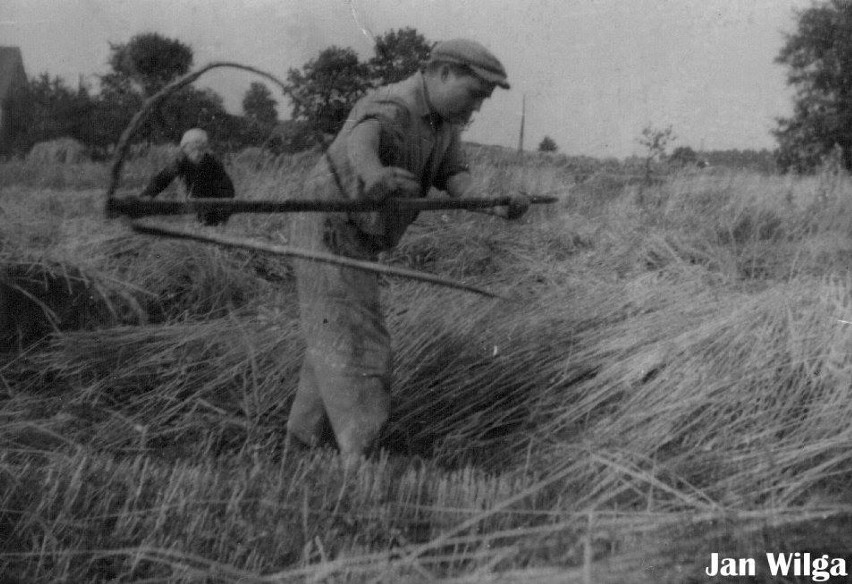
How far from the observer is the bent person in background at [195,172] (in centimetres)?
271

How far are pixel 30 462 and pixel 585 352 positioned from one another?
1806mm

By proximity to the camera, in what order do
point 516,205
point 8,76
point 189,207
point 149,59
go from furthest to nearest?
point 8,76, point 149,59, point 516,205, point 189,207

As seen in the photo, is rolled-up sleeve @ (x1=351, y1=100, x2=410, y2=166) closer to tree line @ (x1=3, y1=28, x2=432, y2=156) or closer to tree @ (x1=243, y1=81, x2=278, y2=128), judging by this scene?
tree line @ (x1=3, y1=28, x2=432, y2=156)

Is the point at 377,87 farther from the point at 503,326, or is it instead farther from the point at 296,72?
the point at 503,326

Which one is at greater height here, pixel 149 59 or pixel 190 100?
pixel 149 59

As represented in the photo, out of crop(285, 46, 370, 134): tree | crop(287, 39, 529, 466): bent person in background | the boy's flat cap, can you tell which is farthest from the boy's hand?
crop(285, 46, 370, 134): tree

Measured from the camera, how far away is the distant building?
258 centimetres

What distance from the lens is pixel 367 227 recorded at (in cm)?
230

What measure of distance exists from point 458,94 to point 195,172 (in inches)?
40.6

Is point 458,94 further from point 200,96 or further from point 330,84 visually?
point 200,96

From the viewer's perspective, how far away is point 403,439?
9.30 feet

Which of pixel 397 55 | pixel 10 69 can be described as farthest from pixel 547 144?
pixel 10 69

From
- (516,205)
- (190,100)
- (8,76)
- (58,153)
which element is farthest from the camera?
(58,153)

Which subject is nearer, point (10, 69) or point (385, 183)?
point (385, 183)
